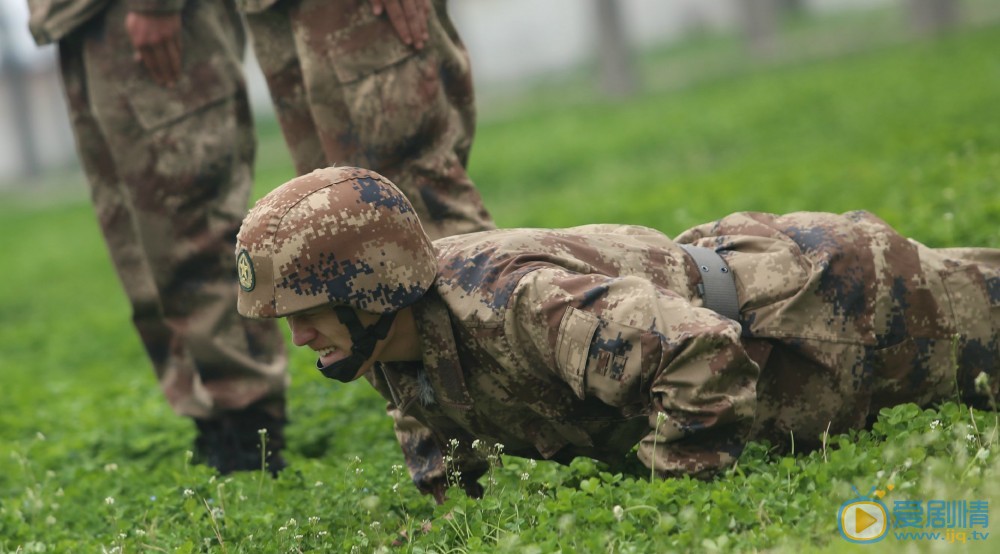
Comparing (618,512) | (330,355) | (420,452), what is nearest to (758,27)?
(420,452)

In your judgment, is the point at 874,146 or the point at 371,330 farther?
the point at 874,146

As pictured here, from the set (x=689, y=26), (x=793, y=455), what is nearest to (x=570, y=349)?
(x=793, y=455)

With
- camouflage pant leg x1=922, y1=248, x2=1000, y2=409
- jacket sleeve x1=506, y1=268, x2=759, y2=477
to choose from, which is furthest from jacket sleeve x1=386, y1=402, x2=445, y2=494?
camouflage pant leg x1=922, y1=248, x2=1000, y2=409

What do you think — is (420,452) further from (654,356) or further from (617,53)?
(617,53)

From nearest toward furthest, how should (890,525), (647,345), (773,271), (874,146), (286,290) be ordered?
1. (890,525)
2. (647,345)
3. (286,290)
4. (773,271)
5. (874,146)

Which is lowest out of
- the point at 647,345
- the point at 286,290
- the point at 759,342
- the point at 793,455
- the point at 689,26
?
the point at 689,26

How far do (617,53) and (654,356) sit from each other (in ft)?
81.0

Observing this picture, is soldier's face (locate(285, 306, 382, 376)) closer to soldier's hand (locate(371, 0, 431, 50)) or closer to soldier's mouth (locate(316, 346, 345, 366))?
soldier's mouth (locate(316, 346, 345, 366))

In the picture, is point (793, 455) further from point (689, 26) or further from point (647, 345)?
point (689, 26)

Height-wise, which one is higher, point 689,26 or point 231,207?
point 231,207

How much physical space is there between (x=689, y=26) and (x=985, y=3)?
12562mm

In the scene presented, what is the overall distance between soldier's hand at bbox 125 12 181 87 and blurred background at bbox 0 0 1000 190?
14098 mm

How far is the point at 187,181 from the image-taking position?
5.31m

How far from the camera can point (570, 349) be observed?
3.57 m
